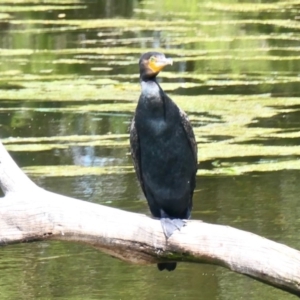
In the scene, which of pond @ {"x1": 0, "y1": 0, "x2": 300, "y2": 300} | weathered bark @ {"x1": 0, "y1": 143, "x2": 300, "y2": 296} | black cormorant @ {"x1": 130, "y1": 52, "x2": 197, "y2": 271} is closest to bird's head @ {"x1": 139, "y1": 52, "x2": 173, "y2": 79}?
black cormorant @ {"x1": 130, "y1": 52, "x2": 197, "y2": 271}

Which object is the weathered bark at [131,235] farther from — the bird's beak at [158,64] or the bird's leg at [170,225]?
the bird's beak at [158,64]

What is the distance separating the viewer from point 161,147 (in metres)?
3.54

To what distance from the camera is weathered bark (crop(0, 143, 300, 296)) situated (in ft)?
9.20

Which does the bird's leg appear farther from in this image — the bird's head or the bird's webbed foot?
the bird's head

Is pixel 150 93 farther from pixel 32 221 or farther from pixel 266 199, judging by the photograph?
pixel 266 199

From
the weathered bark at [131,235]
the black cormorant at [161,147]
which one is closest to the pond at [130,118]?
the black cormorant at [161,147]

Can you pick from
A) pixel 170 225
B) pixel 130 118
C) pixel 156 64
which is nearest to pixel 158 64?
Answer: pixel 156 64

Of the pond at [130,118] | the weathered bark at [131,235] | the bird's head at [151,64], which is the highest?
the bird's head at [151,64]

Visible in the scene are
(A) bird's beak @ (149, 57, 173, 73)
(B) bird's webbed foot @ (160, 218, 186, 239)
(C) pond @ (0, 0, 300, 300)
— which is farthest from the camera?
(C) pond @ (0, 0, 300, 300)

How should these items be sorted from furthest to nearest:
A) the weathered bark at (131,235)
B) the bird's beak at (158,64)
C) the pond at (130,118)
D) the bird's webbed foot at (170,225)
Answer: the pond at (130,118) → the bird's beak at (158,64) → the bird's webbed foot at (170,225) → the weathered bark at (131,235)

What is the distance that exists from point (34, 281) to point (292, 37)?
8.14m

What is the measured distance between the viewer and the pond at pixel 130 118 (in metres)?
4.85

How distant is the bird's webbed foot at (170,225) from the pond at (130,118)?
1.46m

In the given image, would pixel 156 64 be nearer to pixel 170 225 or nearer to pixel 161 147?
pixel 161 147
